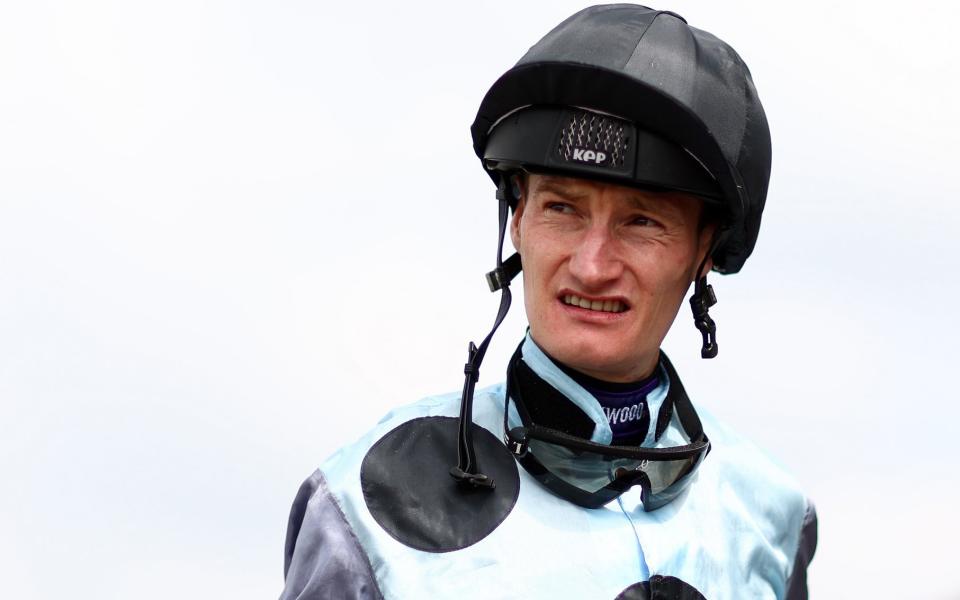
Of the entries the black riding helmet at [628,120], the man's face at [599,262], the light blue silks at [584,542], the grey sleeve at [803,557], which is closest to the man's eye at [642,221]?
the man's face at [599,262]

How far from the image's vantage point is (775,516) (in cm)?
487

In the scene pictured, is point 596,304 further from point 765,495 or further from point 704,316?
point 765,495

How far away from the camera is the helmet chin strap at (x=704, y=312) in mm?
4461

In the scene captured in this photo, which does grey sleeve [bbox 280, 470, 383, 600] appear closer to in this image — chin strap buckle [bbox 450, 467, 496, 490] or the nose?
chin strap buckle [bbox 450, 467, 496, 490]

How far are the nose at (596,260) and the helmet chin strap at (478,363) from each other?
29 centimetres

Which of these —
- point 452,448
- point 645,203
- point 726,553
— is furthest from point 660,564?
point 645,203

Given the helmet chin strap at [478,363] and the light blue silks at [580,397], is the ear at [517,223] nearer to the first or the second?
the helmet chin strap at [478,363]

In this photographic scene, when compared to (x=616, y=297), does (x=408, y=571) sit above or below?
below

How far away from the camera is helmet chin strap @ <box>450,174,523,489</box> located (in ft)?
13.6

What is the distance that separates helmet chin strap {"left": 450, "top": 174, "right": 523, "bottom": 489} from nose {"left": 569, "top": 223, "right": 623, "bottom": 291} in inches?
11.5

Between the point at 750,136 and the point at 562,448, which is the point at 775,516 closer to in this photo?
the point at 562,448

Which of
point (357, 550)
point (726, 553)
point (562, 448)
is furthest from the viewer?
point (726, 553)

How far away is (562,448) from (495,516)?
27 centimetres

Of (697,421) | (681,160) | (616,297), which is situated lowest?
(697,421)
